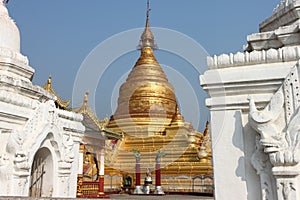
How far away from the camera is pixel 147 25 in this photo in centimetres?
3741

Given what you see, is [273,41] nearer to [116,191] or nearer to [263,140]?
[263,140]

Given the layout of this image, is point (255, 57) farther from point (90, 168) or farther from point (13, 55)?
point (90, 168)

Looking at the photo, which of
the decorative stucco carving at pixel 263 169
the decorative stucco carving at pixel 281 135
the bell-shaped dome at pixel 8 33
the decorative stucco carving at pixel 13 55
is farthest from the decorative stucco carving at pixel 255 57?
the bell-shaped dome at pixel 8 33

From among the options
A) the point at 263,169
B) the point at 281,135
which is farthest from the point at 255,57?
the point at 263,169

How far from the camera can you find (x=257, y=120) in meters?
3.77

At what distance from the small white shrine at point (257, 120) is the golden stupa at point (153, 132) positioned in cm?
1618

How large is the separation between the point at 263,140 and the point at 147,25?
34.9 metres

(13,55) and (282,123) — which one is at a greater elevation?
(13,55)

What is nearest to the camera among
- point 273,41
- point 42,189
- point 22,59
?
point 273,41

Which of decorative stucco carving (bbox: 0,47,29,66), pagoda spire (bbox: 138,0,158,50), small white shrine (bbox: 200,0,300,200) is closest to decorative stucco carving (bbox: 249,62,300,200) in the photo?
small white shrine (bbox: 200,0,300,200)

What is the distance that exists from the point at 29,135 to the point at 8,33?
3673mm

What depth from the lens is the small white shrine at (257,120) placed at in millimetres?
3660

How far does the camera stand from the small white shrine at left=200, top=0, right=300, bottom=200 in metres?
3.66

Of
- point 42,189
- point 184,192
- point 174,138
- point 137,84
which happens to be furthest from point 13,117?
point 137,84
